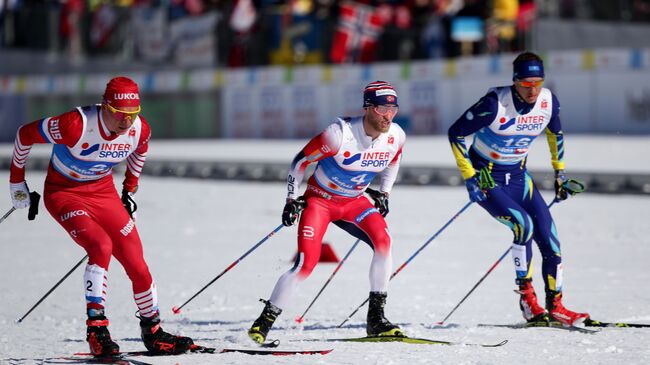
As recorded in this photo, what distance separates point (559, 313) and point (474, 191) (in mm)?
1144

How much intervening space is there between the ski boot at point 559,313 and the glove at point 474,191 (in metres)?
0.91

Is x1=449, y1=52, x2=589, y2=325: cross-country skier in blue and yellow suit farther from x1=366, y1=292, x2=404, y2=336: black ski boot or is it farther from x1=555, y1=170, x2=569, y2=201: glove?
x1=366, y1=292, x2=404, y2=336: black ski boot

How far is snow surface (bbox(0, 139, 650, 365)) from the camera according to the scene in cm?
780

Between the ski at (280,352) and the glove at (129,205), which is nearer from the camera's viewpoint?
the ski at (280,352)

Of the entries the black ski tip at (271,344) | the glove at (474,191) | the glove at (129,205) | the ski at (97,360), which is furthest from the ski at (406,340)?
the glove at (129,205)

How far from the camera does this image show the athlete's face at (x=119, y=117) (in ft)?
24.7

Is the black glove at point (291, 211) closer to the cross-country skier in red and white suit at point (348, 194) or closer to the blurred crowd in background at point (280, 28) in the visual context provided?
the cross-country skier in red and white suit at point (348, 194)

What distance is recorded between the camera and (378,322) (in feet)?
26.8

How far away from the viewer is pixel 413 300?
1053 centimetres

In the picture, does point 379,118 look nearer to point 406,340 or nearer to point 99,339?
point 406,340

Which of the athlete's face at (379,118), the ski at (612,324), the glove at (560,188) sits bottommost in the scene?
the ski at (612,324)

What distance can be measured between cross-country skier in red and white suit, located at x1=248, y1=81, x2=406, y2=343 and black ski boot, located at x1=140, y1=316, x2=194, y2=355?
1.66 ft

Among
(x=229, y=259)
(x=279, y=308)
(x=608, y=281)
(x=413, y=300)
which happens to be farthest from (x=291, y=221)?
(x=229, y=259)

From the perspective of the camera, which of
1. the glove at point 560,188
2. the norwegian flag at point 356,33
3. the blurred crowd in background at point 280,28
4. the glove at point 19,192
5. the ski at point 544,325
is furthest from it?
the norwegian flag at point 356,33
